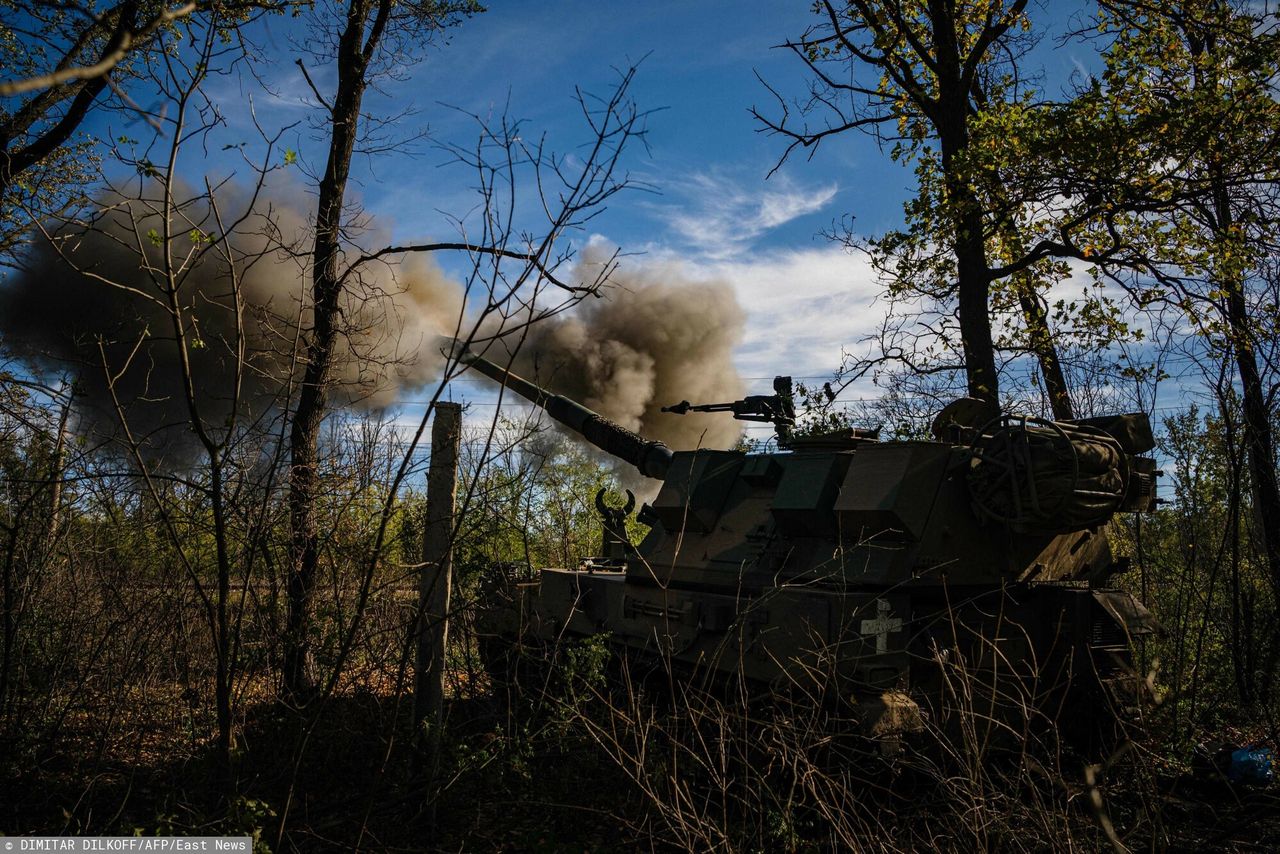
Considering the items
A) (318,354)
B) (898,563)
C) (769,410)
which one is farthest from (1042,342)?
(318,354)

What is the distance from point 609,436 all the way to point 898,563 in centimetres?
394

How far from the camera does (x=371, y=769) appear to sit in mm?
6082

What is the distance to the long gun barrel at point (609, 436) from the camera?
9008 millimetres

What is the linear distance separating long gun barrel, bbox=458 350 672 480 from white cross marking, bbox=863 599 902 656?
3.12 metres

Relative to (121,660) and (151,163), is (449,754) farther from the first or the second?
(151,163)

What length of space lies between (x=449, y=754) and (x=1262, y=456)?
26.2ft

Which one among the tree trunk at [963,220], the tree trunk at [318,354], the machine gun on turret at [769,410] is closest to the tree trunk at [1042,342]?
the tree trunk at [963,220]

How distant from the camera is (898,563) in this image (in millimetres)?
6285

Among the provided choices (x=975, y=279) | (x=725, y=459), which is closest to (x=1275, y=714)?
(x=725, y=459)

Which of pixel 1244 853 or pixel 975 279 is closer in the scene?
pixel 1244 853

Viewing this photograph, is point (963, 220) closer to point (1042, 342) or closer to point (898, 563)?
point (1042, 342)

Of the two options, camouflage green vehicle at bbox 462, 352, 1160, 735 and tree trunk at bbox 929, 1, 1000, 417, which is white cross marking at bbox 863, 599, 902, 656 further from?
tree trunk at bbox 929, 1, 1000, 417

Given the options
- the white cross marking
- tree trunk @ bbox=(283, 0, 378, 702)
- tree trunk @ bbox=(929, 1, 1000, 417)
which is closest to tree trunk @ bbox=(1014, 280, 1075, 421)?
tree trunk @ bbox=(929, 1, 1000, 417)

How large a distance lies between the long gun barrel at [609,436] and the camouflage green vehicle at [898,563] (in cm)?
67
